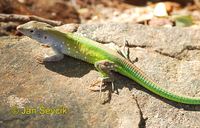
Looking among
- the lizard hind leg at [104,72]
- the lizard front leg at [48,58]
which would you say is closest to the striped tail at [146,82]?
the lizard hind leg at [104,72]

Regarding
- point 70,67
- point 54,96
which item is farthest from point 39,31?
point 54,96

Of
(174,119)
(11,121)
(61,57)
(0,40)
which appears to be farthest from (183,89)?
(0,40)

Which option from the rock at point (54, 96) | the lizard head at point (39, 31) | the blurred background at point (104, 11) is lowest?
the rock at point (54, 96)

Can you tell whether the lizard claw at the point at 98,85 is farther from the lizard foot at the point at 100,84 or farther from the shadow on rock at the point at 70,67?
the shadow on rock at the point at 70,67

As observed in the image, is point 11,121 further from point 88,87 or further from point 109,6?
point 109,6

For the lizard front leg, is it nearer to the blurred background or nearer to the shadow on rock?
the shadow on rock

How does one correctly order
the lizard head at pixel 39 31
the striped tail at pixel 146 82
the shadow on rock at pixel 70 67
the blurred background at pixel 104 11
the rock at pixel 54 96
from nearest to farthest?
the rock at pixel 54 96
the striped tail at pixel 146 82
the shadow on rock at pixel 70 67
the lizard head at pixel 39 31
the blurred background at pixel 104 11
